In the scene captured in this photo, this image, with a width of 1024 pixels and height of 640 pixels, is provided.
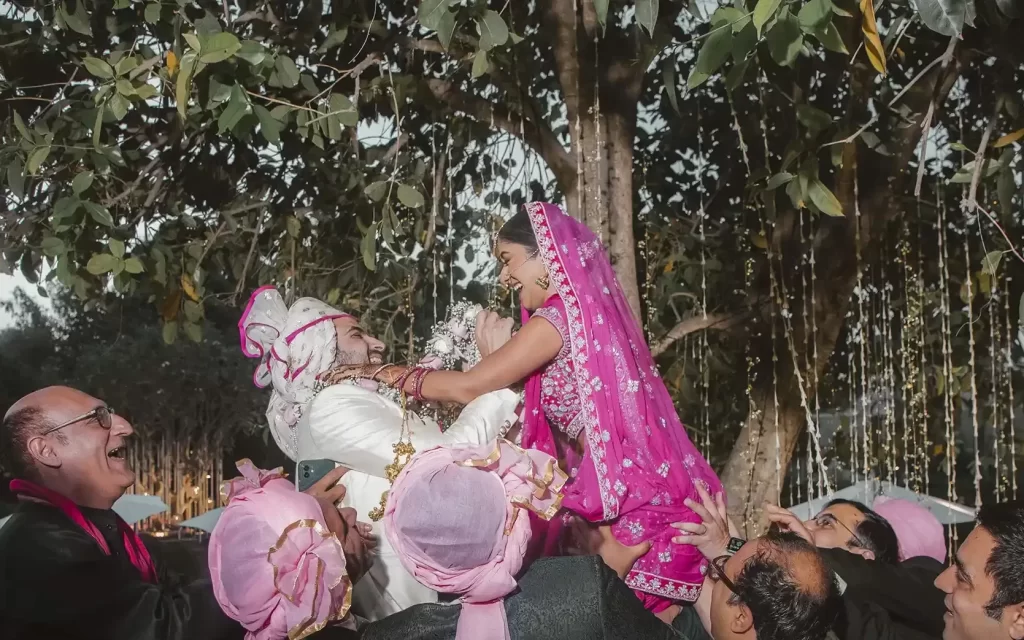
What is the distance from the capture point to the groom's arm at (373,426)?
7.30 ft

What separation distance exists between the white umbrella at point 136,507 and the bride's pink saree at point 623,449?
4820 mm

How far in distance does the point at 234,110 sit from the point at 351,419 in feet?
3.54

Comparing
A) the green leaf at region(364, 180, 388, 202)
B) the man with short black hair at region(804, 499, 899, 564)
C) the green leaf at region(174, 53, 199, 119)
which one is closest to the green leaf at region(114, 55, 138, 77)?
the green leaf at region(174, 53, 199, 119)

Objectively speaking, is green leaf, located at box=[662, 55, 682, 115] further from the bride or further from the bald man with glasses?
the bald man with glasses

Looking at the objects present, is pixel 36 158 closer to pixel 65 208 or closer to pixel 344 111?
pixel 65 208

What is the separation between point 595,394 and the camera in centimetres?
224

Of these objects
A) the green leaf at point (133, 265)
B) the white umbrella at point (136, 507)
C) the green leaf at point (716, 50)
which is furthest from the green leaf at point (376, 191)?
the white umbrella at point (136, 507)

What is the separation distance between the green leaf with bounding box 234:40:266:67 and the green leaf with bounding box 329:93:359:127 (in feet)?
1.21

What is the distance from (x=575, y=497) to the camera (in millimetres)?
2227

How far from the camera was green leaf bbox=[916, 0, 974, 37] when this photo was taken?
2051mm

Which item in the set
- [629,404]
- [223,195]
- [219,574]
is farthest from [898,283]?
[219,574]

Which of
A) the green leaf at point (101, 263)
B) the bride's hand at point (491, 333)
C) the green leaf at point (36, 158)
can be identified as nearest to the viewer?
the bride's hand at point (491, 333)

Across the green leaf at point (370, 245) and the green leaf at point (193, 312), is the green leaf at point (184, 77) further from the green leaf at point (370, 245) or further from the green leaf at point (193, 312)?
the green leaf at point (193, 312)

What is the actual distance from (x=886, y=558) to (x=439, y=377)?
4.46ft
